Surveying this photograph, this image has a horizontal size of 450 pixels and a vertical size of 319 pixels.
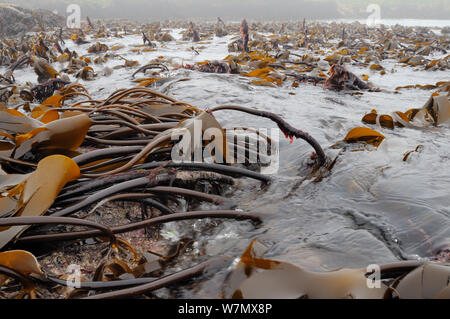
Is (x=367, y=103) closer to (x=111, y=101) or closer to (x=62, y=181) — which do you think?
(x=111, y=101)

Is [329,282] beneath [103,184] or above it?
beneath

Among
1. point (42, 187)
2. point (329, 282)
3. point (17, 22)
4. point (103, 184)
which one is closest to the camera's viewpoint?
point (329, 282)

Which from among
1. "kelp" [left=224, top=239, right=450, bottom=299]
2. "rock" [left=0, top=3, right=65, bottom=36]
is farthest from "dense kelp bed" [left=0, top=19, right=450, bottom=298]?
"rock" [left=0, top=3, right=65, bottom=36]

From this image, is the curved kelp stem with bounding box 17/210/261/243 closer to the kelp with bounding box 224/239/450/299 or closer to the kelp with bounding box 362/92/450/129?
the kelp with bounding box 224/239/450/299

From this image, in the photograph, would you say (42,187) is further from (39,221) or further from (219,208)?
(219,208)

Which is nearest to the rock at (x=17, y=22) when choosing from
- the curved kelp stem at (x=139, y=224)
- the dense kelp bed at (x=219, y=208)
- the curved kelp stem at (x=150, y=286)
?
the dense kelp bed at (x=219, y=208)

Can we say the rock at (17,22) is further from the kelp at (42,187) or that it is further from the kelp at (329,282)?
the kelp at (329,282)

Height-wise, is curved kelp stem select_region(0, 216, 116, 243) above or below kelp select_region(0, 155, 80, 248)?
below

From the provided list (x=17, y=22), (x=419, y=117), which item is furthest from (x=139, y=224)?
(x=17, y=22)

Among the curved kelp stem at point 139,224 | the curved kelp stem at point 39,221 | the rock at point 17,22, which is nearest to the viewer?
the curved kelp stem at point 39,221

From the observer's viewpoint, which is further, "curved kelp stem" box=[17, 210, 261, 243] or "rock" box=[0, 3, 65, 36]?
"rock" box=[0, 3, 65, 36]

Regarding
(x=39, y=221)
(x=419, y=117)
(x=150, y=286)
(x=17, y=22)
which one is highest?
(x=17, y=22)

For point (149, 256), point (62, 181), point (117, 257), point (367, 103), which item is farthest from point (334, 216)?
A: point (367, 103)
